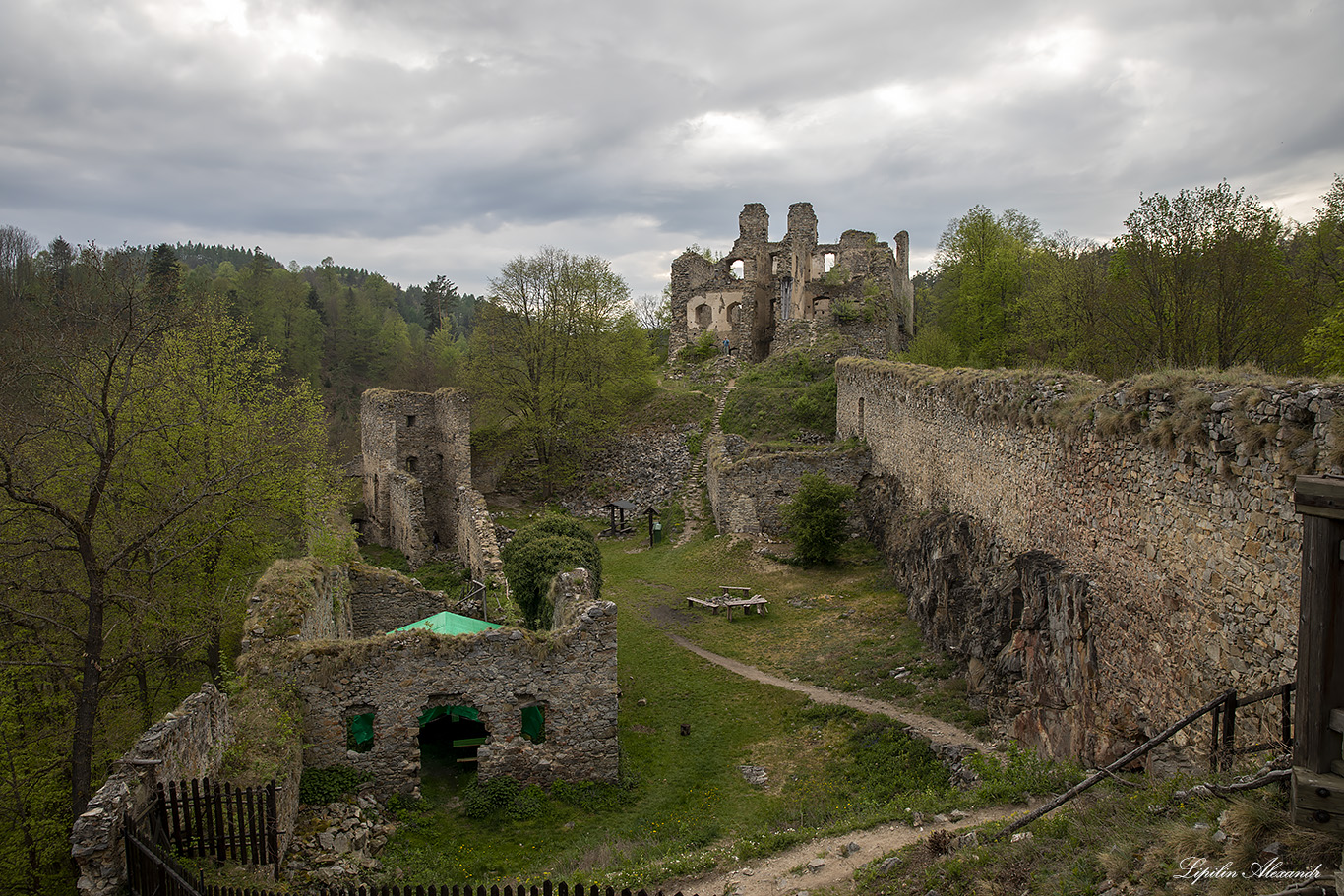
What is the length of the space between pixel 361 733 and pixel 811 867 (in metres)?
6.71

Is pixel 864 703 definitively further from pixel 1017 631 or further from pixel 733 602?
pixel 733 602

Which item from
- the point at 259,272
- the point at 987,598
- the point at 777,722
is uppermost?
the point at 259,272

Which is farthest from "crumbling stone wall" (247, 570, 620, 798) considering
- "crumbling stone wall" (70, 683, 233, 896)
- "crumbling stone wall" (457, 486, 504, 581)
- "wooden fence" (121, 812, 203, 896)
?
"crumbling stone wall" (457, 486, 504, 581)

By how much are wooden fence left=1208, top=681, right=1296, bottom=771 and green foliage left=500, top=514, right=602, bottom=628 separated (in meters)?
11.6

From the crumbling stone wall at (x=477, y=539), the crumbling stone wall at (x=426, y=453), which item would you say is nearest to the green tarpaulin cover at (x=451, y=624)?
the crumbling stone wall at (x=477, y=539)

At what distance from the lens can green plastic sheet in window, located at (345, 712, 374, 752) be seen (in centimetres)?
1105

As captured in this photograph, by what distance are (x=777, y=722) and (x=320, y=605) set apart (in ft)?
27.2

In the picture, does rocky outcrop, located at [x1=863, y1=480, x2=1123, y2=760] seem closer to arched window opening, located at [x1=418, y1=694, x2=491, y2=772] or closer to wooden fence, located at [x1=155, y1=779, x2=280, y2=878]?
arched window opening, located at [x1=418, y1=694, x2=491, y2=772]

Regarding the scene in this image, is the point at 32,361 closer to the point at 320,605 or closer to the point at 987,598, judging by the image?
the point at 320,605

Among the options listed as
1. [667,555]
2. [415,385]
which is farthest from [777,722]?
[415,385]

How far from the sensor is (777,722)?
14000 mm

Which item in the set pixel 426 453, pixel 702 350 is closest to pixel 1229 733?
pixel 426 453

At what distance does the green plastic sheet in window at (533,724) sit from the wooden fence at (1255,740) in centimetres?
834

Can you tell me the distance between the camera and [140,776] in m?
Answer: 7.57
